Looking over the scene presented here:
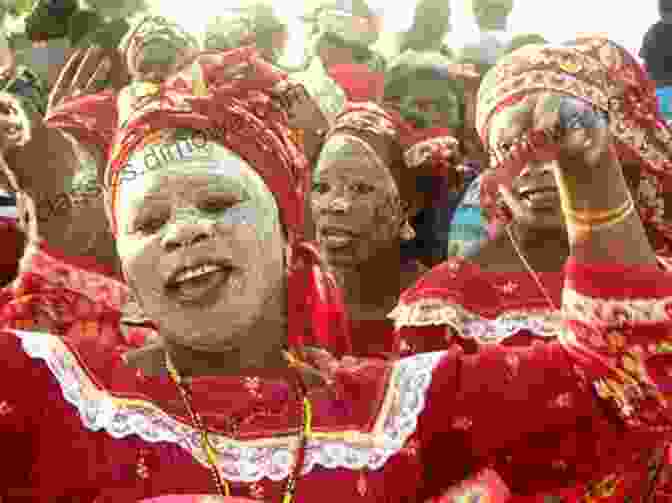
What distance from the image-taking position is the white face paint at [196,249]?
1.38 metres

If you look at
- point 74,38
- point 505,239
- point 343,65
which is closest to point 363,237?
point 505,239

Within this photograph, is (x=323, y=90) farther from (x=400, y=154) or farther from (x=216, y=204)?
(x=216, y=204)

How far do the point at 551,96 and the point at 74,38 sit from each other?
0.92 m

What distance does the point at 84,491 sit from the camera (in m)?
1.29

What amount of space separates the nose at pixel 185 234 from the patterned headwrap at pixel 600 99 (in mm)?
456

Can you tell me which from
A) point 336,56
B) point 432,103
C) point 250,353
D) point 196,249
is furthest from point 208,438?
point 336,56

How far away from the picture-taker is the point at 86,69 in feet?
6.03

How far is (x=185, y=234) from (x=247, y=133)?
0.61ft

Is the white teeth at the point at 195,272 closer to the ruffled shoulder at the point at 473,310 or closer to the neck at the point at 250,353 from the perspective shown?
the neck at the point at 250,353

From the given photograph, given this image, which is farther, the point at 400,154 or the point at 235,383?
the point at 400,154

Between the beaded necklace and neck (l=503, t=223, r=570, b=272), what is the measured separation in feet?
1.59

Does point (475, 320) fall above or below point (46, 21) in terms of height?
below

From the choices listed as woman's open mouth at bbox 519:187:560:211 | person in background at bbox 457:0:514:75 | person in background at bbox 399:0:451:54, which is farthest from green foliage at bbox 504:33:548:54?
woman's open mouth at bbox 519:187:560:211


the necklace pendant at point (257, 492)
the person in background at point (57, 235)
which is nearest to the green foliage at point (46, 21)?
the person in background at point (57, 235)
